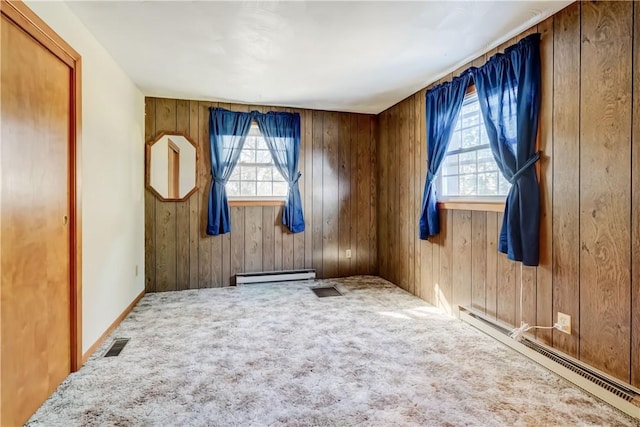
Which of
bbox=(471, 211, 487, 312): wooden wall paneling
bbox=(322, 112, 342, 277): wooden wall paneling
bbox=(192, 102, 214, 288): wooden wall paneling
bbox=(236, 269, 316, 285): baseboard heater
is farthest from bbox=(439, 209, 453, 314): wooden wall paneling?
bbox=(192, 102, 214, 288): wooden wall paneling

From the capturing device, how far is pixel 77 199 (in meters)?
2.12

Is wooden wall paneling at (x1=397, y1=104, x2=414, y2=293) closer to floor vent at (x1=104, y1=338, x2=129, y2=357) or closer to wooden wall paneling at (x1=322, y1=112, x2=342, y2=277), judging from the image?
wooden wall paneling at (x1=322, y1=112, x2=342, y2=277)

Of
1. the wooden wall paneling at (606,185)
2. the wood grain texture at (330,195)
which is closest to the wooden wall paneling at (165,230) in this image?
the wood grain texture at (330,195)

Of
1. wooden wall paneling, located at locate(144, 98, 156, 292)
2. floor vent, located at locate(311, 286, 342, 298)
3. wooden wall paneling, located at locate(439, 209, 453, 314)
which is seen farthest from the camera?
wooden wall paneling, located at locate(144, 98, 156, 292)

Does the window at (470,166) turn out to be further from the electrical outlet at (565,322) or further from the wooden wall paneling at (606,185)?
the electrical outlet at (565,322)

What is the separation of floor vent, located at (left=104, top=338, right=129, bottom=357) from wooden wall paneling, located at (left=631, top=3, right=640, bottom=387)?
313 cm

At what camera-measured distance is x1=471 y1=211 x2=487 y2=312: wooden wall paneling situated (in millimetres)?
2756

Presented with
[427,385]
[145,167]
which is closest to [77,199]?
[145,167]

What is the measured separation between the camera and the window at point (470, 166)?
107 inches

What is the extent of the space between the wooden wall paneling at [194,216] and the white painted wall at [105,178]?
1.92 feet

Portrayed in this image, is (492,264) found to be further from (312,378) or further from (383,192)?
(383,192)

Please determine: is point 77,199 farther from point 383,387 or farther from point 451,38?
point 451,38

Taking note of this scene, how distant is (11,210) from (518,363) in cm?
299

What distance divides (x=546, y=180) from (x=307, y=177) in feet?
9.17
